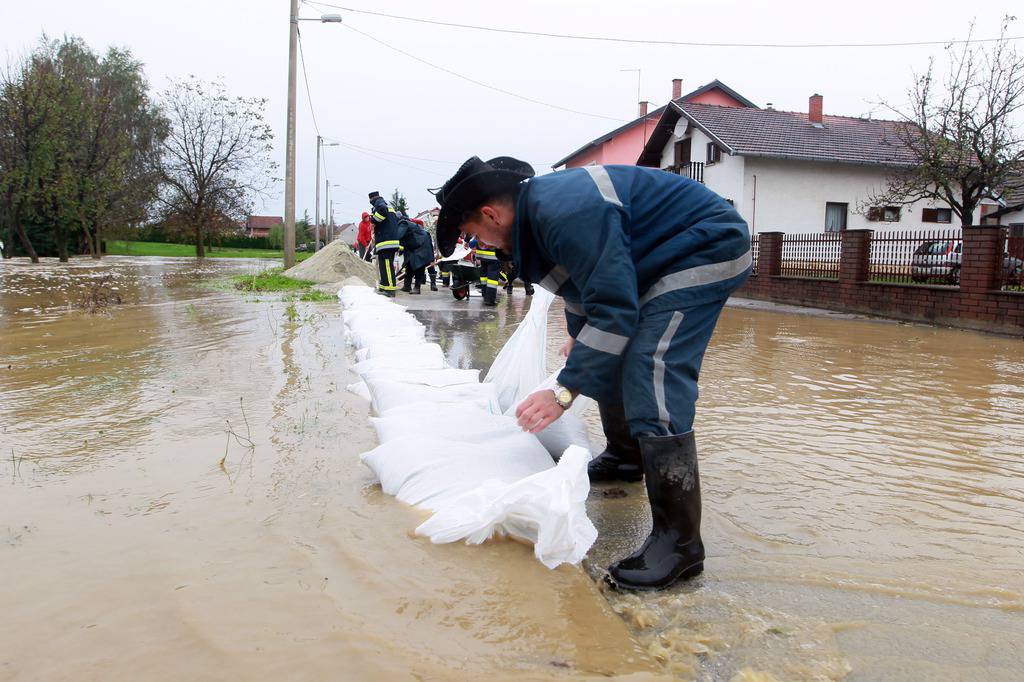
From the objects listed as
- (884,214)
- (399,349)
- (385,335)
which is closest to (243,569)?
(399,349)

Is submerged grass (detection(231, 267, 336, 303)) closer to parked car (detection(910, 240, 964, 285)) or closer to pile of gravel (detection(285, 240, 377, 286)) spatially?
pile of gravel (detection(285, 240, 377, 286))

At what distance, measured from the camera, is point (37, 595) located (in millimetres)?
1766

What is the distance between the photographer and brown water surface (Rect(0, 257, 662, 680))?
154 centimetres

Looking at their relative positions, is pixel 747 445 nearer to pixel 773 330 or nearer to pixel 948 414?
pixel 948 414

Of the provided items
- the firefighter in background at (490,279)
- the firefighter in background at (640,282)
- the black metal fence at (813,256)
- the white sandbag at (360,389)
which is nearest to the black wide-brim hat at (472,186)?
the firefighter in background at (640,282)

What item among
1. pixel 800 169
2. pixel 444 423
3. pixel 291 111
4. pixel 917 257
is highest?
pixel 291 111

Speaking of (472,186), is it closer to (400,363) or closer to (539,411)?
(539,411)

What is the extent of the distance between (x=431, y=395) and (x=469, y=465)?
2.82ft

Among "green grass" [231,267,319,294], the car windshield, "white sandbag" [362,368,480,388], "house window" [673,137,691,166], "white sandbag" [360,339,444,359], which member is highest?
"house window" [673,137,691,166]

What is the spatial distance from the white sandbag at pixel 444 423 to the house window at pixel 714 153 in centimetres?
2297

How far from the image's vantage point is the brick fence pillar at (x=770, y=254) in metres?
14.1

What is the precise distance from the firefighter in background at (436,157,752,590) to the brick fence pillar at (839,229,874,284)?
34.8 feet

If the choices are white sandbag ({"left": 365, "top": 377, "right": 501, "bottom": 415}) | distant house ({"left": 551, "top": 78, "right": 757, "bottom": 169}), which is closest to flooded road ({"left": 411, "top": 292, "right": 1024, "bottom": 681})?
white sandbag ({"left": 365, "top": 377, "right": 501, "bottom": 415})

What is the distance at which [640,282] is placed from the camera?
205cm
